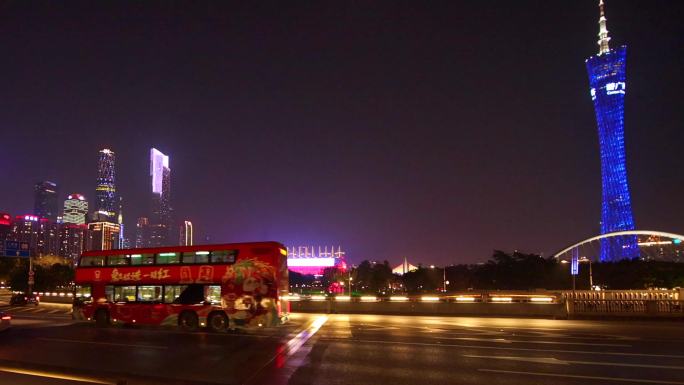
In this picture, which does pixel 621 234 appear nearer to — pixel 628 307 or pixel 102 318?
pixel 628 307

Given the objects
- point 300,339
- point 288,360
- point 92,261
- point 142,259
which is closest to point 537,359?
point 288,360

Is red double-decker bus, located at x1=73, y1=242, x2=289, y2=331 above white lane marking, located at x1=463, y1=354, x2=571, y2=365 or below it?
above

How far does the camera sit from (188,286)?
2350 centimetres

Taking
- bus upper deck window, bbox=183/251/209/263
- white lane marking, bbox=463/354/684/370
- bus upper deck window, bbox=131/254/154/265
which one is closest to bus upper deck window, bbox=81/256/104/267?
bus upper deck window, bbox=131/254/154/265

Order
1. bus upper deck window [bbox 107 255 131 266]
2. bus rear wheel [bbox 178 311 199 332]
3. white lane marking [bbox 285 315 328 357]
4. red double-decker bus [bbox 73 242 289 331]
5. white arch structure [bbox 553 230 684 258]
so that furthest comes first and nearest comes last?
white arch structure [bbox 553 230 684 258] → bus upper deck window [bbox 107 255 131 266] → bus rear wheel [bbox 178 311 199 332] → red double-decker bus [bbox 73 242 289 331] → white lane marking [bbox 285 315 328 357]

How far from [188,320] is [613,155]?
4133 inches

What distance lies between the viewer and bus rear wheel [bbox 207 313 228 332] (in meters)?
22.7

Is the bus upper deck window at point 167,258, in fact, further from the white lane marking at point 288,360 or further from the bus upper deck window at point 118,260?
the white lane marking at point 288,360

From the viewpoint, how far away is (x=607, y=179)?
351 ft

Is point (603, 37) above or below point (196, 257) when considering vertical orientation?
above

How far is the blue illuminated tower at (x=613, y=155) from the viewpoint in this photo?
105 meters

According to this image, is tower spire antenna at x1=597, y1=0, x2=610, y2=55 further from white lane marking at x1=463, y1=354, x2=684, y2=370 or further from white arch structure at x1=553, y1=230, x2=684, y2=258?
white lane marking at x1=463, y1=354, x2=684, y2=370

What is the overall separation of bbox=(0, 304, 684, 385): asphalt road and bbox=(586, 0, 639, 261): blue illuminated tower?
92.5 meters

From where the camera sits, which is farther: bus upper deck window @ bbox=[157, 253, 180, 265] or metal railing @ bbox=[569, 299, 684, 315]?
metal railing @ bbox=[569, 299, 684, 315]
